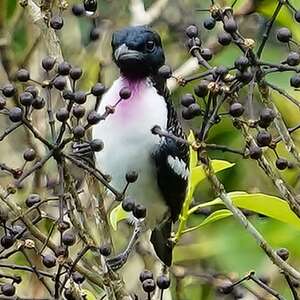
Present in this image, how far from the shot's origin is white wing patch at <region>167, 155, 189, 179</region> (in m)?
2.95

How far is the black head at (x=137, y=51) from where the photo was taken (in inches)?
113

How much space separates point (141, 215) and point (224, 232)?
1092mm

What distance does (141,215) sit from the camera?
2.17 metres

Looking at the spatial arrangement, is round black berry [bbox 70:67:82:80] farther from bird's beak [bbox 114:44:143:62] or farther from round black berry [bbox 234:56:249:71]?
bird's beak [bbox 114:44:143:62]

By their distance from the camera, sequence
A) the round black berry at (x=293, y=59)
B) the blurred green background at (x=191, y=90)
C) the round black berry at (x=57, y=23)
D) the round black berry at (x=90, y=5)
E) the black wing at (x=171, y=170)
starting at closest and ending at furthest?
the round black berry at (x=293, y=59) < the round black berry at (x=57, y=23) < the round black berry at (x=90, y=5) < the black wing at (x=171, y=170) < the blurred green background at (x=191, y=90)

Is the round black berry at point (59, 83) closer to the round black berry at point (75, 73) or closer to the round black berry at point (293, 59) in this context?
the round black berry at point (75, 73)

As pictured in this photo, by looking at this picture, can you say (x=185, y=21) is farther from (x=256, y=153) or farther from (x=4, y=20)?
(x=256, y=153)

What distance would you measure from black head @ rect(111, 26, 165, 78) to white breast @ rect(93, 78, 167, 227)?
0.12 feet

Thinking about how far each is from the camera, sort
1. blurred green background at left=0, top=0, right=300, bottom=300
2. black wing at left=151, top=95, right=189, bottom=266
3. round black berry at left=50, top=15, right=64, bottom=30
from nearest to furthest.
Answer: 1. round black berry at left=50, top=15, right=64, bottom=30
2. black wing at left=151, top=95, right=189, bottom=266
3. blurred green background at left=0, top=0, right=300, bottom=300

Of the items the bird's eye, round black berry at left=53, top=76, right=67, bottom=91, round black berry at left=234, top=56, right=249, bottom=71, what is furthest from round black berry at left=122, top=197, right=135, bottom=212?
the bird's eye

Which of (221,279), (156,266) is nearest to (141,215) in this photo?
(221,279)

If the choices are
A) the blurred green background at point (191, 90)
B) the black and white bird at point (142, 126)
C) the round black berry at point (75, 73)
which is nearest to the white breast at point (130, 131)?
the black and white bird at point (142, 126)

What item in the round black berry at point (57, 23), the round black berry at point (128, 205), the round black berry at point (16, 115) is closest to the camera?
the round black berry at point (16, 115)

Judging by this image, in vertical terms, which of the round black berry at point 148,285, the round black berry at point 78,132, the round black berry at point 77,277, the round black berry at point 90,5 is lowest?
the round black berry at point 77,277
